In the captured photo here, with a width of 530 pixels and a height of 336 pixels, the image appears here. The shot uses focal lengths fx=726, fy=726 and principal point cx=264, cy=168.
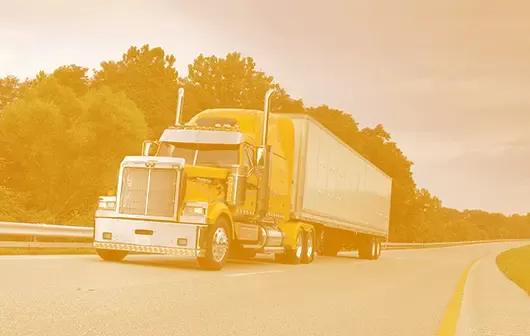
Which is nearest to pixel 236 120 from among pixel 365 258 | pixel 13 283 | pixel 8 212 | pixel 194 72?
pixel 13 283

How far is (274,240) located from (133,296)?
9.73m

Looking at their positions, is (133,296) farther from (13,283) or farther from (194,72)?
(194,72)

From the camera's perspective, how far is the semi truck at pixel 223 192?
1470 centimetres

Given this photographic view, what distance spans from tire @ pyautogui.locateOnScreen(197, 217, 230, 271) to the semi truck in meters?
0.02

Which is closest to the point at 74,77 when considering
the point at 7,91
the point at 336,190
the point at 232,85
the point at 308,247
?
the point at 7,91

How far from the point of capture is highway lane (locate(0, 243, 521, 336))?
6.80m

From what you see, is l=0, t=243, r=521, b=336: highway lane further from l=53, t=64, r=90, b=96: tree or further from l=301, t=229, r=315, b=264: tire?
l=53, t=64, r=90, b=96: tree

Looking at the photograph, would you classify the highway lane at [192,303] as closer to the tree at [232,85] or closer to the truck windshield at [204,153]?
the truck windshield at [204,153]

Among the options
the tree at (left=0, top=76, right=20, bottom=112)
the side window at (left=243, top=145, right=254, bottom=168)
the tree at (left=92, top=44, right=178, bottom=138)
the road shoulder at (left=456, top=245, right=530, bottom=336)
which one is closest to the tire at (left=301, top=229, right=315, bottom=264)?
the side window at (left=243, top=145, right=254, bottom=168)

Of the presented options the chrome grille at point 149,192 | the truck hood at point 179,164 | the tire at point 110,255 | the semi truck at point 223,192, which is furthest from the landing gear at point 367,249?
the chrome grille at point 149,192

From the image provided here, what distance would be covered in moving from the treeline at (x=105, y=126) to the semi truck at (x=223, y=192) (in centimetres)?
805

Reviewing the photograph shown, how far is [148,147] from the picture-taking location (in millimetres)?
16953

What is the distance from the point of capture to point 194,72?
250 feet

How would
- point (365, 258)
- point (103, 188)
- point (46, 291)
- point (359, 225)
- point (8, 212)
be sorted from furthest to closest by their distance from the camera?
point (103, 188), point (365, 258), point (359, 225), point (8, 212), point (46, 291)
